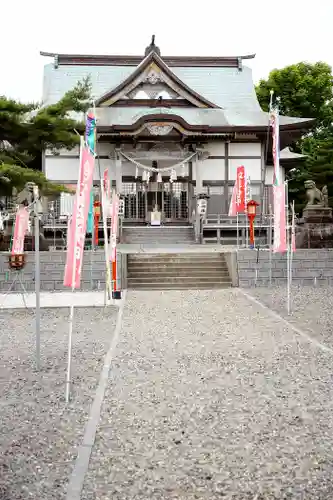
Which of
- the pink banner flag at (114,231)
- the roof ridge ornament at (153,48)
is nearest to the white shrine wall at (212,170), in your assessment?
the roof ridge ornament at (153,48)

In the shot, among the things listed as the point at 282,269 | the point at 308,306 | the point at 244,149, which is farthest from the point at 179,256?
the point at 244,149

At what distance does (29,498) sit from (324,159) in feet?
84.4

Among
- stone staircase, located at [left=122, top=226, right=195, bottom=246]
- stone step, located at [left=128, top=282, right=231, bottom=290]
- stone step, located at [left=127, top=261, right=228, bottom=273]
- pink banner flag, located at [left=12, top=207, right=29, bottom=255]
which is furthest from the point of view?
stone staircase, located at [left=122, top=226, right=195, bottom=246]

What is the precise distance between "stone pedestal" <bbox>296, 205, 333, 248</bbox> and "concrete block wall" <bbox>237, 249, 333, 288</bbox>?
7.41 feet

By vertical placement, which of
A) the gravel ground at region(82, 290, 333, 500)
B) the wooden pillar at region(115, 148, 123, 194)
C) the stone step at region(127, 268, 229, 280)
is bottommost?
the gravel ground at region(82, 290, 333, 500)

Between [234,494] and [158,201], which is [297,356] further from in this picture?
[158,201]

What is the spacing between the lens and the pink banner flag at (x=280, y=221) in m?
11.9

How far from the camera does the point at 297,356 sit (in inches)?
249

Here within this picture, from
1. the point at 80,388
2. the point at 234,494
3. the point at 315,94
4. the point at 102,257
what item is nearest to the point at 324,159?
the point at 315,94

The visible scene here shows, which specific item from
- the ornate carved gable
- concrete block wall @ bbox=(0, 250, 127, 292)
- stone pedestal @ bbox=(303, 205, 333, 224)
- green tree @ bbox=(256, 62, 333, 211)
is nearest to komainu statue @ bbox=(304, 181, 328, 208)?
stone pedestal @ bbox=(303, 205, 333, 224)

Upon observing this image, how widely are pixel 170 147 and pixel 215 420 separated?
20309mm

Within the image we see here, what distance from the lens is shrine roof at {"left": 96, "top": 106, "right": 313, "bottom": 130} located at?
22156mm

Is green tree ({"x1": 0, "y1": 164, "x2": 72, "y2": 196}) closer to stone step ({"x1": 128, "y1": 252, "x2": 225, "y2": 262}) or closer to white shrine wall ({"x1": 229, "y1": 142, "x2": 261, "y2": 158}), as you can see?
stone step ({"x1": 128, "y1": 252, "x2": 225, "y2": 262})

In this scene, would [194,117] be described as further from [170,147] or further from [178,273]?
[178,273]
